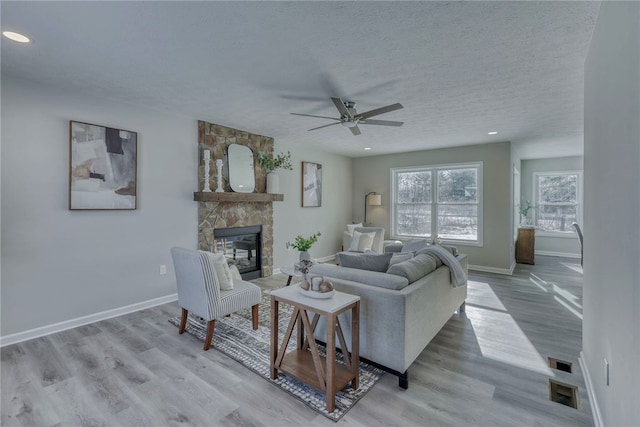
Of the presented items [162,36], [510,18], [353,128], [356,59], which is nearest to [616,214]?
[510,18]

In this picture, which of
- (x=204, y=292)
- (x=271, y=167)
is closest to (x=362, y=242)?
(x=271, y=167)

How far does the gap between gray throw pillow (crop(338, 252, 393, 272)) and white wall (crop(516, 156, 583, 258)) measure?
6423 millimetres

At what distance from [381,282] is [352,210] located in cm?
548

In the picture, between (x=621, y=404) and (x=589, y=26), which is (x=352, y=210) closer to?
(x=589, y=26)

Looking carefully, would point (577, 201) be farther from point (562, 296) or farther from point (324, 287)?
point (324, 287)

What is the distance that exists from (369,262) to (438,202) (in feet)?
14.9

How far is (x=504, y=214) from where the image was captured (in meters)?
5.64

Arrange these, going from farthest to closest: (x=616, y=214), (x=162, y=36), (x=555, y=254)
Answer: (x=555, y=254)
(x=162, y=36)
(x=616, y=214)

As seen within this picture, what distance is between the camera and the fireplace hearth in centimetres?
464

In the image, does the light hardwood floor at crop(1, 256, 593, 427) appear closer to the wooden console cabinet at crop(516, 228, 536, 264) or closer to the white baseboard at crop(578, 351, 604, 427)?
the white baseboard at crop(578, 351, 604, 427)

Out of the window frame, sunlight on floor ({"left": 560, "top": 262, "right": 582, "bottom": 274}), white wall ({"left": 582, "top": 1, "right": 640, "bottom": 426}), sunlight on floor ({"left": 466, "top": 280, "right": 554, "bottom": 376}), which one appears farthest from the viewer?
the window frame

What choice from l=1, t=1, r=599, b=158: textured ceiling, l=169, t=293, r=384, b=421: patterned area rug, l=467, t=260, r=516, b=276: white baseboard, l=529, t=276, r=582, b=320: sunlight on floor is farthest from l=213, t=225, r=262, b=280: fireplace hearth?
l=529, t=276, r=582, b=320: sunlight on floor

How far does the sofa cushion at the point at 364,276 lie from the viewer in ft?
7.28

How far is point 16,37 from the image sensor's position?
2.15 m
